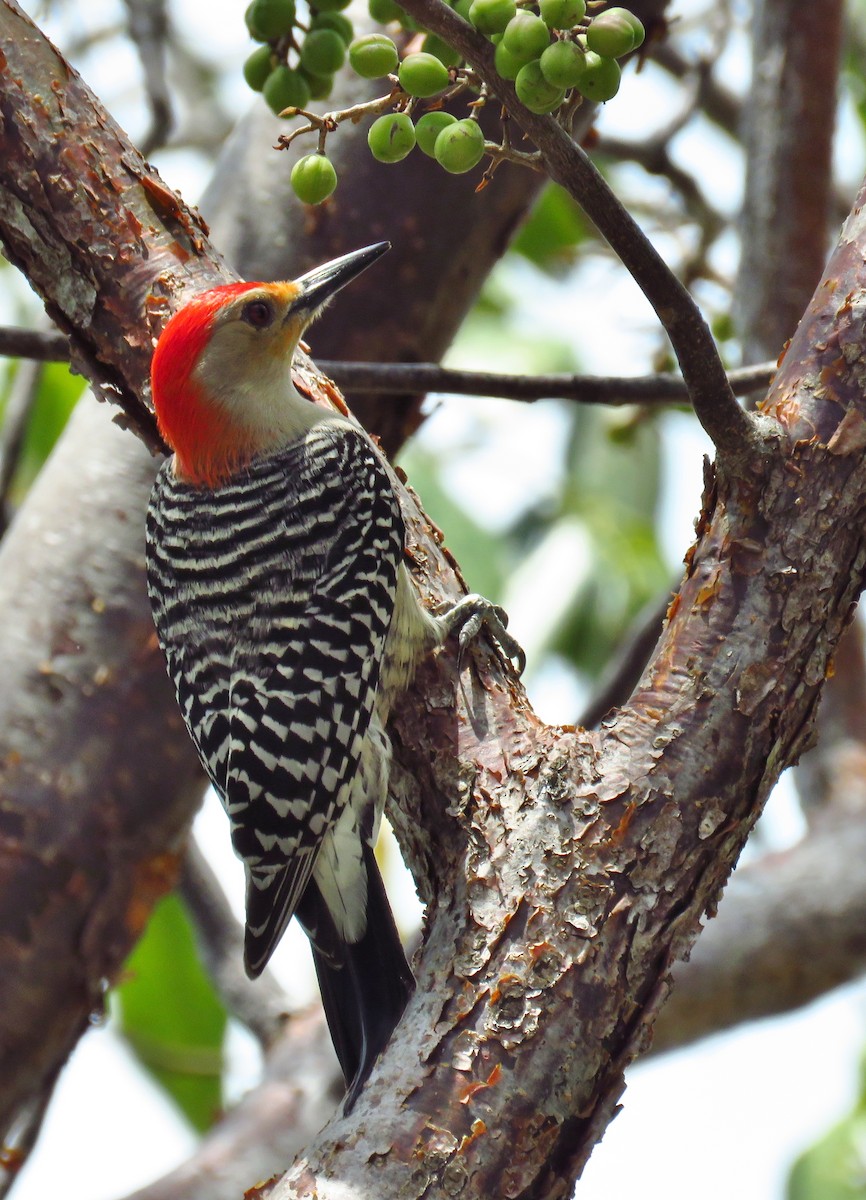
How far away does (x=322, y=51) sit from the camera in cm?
251

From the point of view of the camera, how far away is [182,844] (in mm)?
3545

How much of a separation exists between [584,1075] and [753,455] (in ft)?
3.05

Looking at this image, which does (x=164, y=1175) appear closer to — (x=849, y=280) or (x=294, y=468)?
(x=294, y=468)

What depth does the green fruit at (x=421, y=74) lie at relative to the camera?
73.2 inches

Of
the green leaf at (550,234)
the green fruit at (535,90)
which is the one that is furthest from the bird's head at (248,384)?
the green leaf at (550,234)

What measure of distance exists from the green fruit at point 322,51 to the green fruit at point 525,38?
84 centimetres

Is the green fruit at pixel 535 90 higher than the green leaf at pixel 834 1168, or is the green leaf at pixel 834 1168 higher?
the green fruit at pixel 535 90

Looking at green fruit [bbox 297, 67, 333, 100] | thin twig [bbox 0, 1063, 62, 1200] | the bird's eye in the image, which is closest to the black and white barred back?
the bird's eye

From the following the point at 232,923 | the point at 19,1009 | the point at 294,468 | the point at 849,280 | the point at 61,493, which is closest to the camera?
the point at 849,280

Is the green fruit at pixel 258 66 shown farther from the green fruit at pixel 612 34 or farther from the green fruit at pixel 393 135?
the green fruit at pixel 612 34

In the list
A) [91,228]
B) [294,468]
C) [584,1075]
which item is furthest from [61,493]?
[584,1075]

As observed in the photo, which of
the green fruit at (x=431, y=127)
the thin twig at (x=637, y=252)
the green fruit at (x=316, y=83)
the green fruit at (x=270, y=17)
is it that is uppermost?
the green fruit at (x=316, y=83)

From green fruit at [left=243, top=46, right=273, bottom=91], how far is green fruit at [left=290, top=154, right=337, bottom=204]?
19.0 inches

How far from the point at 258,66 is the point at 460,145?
88 centimetres
